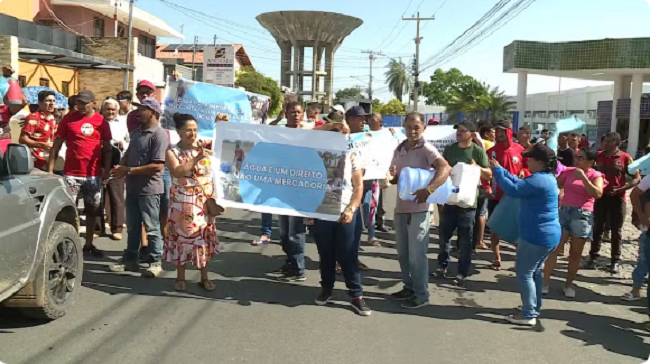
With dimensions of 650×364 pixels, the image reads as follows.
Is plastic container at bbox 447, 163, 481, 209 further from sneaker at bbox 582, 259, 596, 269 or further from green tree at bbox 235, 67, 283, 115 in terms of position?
green tree at bbox 235, 67, 283, 115

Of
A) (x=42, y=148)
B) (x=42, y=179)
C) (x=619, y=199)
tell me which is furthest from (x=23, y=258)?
(x=619, y=199)

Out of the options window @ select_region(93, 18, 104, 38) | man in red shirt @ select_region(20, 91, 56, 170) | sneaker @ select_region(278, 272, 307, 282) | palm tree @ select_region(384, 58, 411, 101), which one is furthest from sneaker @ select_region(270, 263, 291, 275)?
palm tree @ select_region(384, 58, 411, 101)

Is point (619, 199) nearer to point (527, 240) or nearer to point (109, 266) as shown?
point (527, 240)

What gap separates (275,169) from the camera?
5414mm

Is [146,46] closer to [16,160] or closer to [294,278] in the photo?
[294,278]

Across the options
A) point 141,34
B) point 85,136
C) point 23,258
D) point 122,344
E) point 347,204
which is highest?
point 141,34

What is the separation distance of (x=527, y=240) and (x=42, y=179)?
13.8ft

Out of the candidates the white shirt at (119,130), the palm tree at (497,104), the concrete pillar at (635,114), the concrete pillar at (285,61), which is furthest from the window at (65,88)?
the concrete pillar at (285,61)

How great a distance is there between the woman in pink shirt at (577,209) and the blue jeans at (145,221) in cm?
430

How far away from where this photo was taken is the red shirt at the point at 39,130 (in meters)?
7.64

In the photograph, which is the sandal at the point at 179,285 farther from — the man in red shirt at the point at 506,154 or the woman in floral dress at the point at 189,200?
the man in red shirt at the point at 506,154

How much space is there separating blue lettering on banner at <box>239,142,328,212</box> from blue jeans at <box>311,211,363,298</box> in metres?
0.28

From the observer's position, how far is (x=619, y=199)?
24.7 feet

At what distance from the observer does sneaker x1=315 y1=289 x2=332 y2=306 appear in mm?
5426
